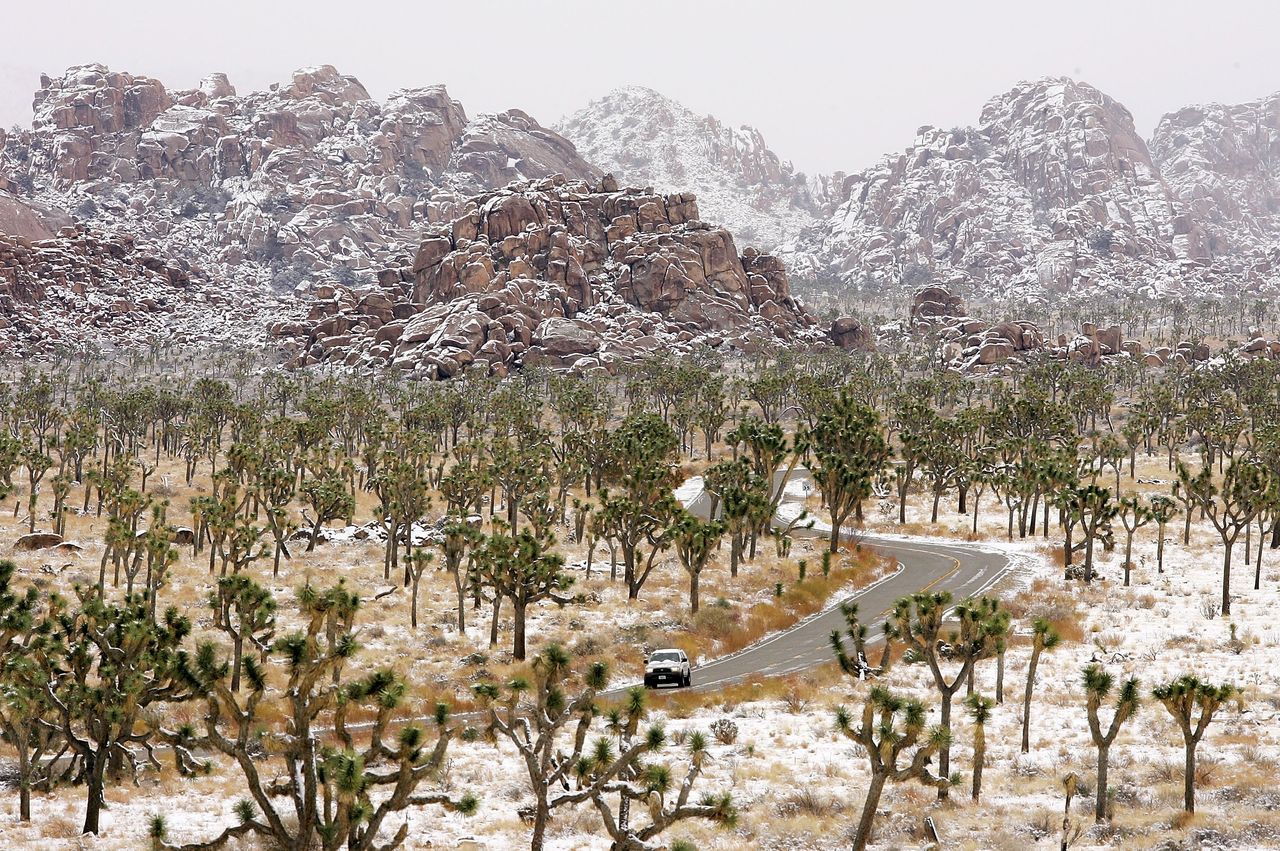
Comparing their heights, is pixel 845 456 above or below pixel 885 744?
above

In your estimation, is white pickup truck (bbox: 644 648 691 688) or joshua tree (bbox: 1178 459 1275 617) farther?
joshua tree (bbox: 1178 459 1275 617)

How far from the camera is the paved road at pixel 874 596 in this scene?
40031mm

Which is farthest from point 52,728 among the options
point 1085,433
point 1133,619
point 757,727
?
point 1085,433

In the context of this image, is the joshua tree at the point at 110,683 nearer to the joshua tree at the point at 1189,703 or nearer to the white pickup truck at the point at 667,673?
the white pickup truck at the point at 667,673

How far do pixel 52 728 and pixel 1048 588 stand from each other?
49.4m

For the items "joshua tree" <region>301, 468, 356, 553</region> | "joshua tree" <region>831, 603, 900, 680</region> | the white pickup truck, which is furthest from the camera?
"joshua tree" <region>301, 468, 356, 553</region>

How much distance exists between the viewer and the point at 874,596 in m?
53.7

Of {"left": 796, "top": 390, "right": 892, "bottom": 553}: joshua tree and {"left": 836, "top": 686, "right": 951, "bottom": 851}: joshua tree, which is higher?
{"left": 796, "top": 390, "right": 892, "bottom": 553}: joshua tree

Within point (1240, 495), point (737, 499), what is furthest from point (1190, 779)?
point (737, 499)

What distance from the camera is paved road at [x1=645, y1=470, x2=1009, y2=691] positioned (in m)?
40.0

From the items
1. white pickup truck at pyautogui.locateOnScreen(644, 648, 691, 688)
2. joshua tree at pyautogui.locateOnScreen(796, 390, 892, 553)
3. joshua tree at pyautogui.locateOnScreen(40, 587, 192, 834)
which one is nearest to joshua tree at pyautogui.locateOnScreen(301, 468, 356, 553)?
joshua tree at pyautogui.locateOnScreen(796, 390, 892, 553)

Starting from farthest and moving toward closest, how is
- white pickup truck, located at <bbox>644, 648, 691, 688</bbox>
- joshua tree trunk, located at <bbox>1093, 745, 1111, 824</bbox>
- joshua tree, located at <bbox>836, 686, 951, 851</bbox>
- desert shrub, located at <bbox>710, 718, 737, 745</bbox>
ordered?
white pickup truck, located at <bbox>644, 648, 691, 688</bbox>
desert shrub, located at <bbox>710, 718, 737, 745</bbox>
joshua tree trunk, located at <bbox>1093, 745, 1111, 824</bbox>
joshua tree, located at <bbox>836, 686, 951, 851</bbox>

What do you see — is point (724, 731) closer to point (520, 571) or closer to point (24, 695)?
point (520, 571)

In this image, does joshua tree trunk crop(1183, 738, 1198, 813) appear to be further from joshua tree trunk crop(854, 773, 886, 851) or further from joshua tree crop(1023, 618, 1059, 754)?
joshua tree trunk crop(854, 773, 886, 851)
